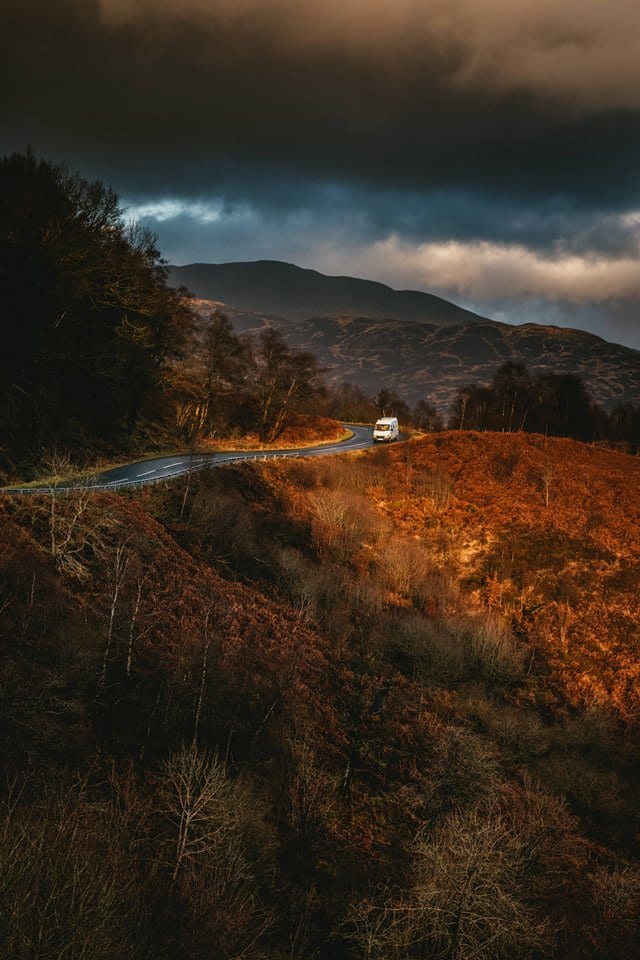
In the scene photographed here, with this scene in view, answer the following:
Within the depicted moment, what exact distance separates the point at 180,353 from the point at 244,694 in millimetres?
28128

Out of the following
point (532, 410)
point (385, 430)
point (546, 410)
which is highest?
point (546, 410)

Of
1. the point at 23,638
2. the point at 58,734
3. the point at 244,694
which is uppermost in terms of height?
the point at 23,638

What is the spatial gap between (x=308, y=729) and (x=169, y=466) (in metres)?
17.6

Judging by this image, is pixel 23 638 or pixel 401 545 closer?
pixel 23 638

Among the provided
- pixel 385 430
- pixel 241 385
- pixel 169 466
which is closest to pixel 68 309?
pixel 169 466

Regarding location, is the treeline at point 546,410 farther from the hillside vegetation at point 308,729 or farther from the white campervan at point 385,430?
the hillside vegetation at point 308,729

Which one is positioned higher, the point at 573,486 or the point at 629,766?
the point at 573,486

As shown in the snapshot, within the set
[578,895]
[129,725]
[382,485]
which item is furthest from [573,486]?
[129,725]

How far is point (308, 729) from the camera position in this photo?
1741cm

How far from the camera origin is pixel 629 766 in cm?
2136

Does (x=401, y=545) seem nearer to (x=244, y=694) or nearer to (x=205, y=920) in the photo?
(x=244, y=694)

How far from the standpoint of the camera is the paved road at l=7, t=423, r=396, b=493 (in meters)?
23.6

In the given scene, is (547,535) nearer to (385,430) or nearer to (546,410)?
(385,430)

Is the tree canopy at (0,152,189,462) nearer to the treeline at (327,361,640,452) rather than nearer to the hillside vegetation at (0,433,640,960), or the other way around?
the hillside vegetation at (0,433,640,960)
